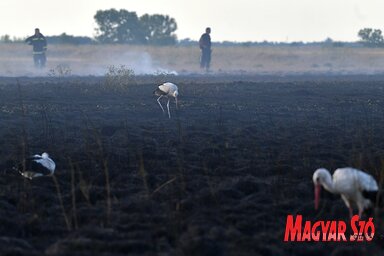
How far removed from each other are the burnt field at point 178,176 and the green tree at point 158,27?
Result: 46083 millimetres

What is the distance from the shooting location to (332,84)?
26.3m

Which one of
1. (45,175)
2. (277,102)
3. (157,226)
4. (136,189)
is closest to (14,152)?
(45,175)

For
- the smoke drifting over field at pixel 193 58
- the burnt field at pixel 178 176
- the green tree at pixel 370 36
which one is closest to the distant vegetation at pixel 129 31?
the green tree at pixel 370 36

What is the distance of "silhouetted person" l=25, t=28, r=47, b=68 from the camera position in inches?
1426

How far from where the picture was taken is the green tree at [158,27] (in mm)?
65250

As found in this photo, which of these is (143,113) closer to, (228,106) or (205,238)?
(228,106)

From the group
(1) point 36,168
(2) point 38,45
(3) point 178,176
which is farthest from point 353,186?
(2) point 38,45

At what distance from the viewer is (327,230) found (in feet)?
25.0

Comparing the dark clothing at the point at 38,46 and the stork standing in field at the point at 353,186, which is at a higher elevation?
the stork standing in field at the point at 353,186

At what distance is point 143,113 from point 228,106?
2.32 m

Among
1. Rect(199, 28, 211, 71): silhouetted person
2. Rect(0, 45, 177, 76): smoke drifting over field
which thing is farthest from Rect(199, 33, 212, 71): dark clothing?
Rect(0, 45, 177, 76): smoke drifting over field

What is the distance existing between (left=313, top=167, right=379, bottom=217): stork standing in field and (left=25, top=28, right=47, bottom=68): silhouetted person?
2959 cm

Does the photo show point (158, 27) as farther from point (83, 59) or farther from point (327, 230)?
point (327, 230)

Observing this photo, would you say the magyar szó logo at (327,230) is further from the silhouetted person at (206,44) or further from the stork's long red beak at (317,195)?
the silhouetted person at (206,44)
